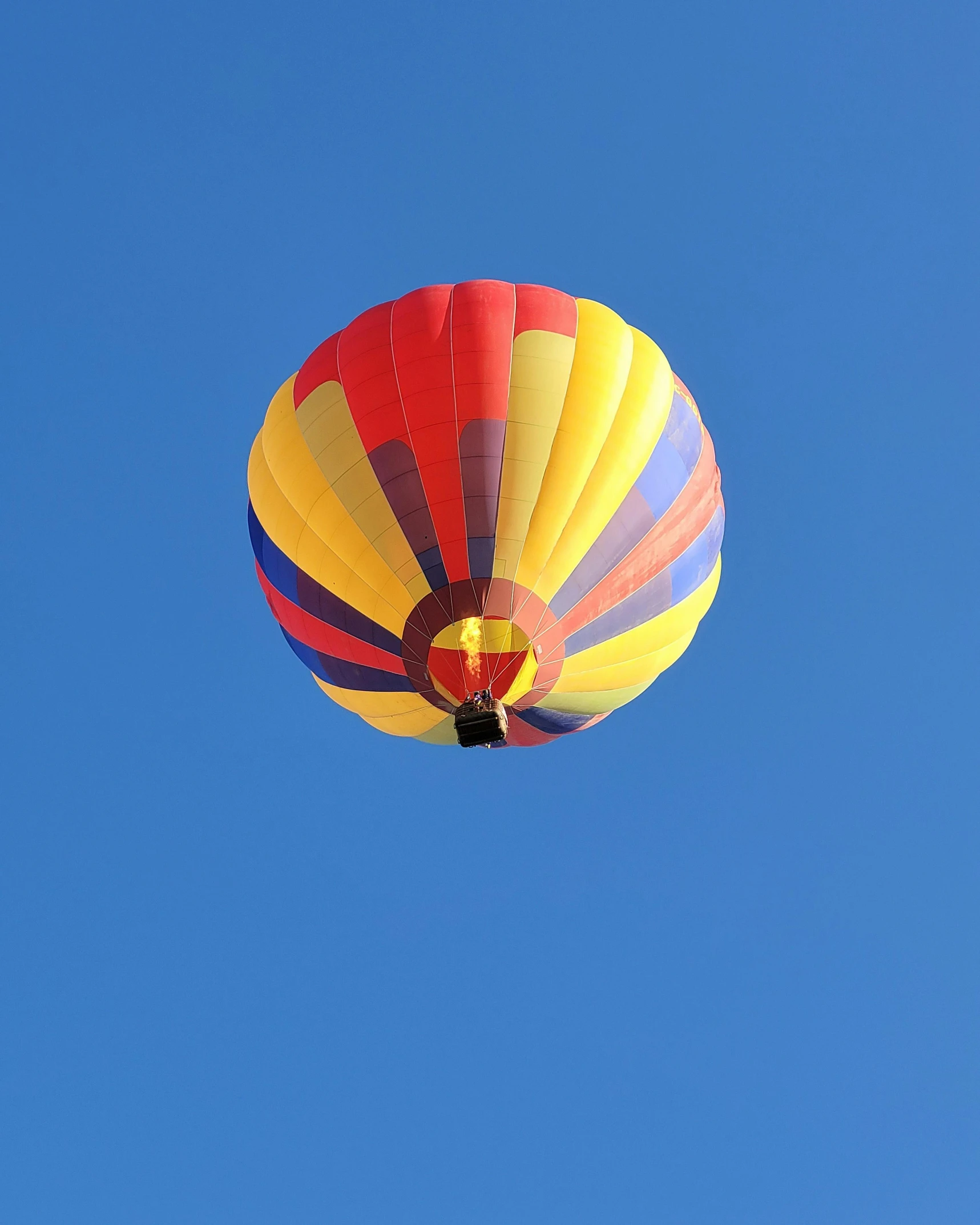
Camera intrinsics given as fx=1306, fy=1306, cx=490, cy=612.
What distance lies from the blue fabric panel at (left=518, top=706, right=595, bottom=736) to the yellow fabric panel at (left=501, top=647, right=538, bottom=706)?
0.67 metres

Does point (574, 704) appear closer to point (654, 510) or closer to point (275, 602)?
point (654, 510)

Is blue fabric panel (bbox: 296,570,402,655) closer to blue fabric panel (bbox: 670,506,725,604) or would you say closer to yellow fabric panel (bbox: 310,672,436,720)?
yellow fabric panel (bbox: 310,672,436,720)

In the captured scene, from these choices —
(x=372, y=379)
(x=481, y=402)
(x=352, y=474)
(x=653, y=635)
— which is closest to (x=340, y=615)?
(x=352, y=474)

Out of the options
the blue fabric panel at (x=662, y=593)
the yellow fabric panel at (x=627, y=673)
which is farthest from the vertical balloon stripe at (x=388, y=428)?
the yellow fabric panel at (x=627, y=673)

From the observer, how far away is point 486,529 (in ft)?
46.7

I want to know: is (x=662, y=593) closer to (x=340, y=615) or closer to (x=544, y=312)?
(x=544, y=312)

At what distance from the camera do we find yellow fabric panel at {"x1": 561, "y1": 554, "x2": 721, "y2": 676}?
49.9 ft

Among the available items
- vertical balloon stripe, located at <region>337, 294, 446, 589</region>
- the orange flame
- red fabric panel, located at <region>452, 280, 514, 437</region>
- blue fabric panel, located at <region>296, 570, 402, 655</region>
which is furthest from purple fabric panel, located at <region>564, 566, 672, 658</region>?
red fabric panel, located at <region>452, 280, 514, 437</region>

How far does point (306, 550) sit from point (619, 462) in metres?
3.77

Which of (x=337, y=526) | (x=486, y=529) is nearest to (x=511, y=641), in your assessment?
(x=486, y=529)

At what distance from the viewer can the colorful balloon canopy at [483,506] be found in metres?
14.3

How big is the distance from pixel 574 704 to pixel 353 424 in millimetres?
4252

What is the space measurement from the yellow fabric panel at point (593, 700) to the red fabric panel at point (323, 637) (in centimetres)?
186

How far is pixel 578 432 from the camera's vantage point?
1469cm
